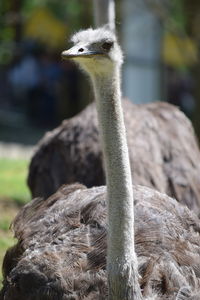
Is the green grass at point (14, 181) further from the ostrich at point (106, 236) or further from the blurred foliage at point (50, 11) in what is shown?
the ostrich at point (106, 236)

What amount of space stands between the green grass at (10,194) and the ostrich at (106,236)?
72.3 inches

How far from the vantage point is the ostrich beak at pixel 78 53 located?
3609mm

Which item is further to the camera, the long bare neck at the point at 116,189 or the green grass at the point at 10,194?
the green grass at the point at 10,194

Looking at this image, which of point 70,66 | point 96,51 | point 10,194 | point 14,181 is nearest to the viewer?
point 96,51

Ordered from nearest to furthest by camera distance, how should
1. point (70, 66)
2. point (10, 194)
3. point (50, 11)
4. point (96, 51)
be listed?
point (96, 51)
point (10, 194)
point (70, 66)
point (50, 11)

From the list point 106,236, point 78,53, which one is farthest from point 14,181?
point 78,53

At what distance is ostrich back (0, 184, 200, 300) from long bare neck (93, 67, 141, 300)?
278 millimetres

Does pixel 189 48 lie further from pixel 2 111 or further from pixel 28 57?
pixel 2 111

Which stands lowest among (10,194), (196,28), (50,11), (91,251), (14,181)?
(91,251)

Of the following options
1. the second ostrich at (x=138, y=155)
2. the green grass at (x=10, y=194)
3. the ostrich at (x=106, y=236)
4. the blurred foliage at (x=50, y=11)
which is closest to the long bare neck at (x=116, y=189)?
the ostrich at (x=106, y=236)

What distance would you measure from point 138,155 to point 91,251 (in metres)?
1.85

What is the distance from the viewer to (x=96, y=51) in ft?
12.3

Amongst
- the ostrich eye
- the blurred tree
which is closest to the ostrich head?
the ostrich eye

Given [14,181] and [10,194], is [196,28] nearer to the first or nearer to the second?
[14,181]
